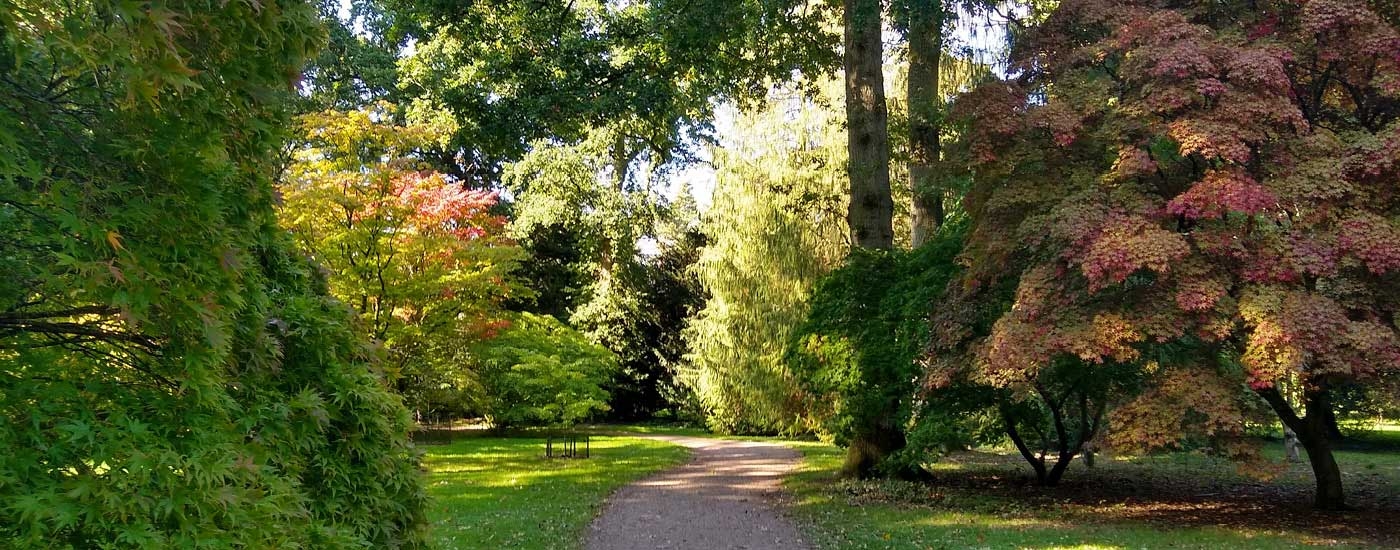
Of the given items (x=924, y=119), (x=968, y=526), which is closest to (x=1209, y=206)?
(x=968, y=526)

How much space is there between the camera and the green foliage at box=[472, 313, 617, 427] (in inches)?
787

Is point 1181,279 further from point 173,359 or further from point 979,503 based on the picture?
point 173,359

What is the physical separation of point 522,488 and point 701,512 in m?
3.58

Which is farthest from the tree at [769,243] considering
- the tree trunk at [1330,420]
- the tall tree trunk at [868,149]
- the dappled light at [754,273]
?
the tree trunk at [1330,420]

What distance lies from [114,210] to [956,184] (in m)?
11.1

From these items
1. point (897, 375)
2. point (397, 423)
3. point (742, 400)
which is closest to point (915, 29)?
point (897, 375)

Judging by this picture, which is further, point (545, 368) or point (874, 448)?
point (545, 368)

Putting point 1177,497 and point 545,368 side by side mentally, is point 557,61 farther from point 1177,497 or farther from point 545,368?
point 1177,497

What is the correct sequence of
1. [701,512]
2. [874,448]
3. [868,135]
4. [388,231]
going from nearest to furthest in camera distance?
[701,512], [868,135], [874,448], [388,231]

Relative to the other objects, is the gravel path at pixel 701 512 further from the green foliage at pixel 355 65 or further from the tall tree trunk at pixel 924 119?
the green foliage at pixel 355 65

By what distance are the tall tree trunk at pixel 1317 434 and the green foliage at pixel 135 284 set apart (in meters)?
9.80

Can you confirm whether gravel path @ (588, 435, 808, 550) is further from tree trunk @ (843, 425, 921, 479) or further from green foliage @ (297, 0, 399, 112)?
green foliage @ (297, 0, 399, 112)

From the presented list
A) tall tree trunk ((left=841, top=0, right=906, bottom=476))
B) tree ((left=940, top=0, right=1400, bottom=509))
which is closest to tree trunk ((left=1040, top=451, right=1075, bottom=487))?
tall tree trunk ((left=841, top=0, right=906, bottom=476))

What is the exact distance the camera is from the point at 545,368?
2020 cm
